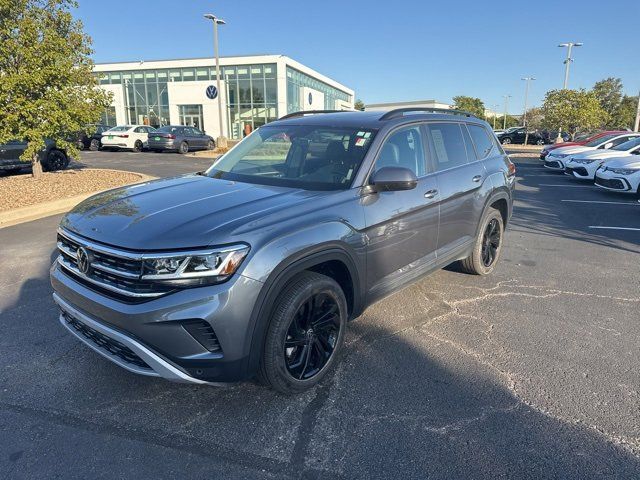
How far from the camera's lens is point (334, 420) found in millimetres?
2826

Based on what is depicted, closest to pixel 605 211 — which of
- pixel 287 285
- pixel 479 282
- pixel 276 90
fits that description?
pixel 479 282

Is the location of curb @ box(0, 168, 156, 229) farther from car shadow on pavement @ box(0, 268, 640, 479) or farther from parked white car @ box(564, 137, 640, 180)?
parked white car @ box(564, 137, 640, 180)

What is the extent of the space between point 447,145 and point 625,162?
9.36m

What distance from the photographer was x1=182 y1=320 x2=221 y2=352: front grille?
97.7 inches

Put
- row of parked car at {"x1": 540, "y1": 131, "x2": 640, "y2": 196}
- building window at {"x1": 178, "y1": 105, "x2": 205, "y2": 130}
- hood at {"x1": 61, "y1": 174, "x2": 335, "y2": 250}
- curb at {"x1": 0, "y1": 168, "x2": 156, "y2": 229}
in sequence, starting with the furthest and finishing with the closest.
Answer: building window at {"x1": 178, "y1": 105, "x2": 205, "y2": 130}
row of parked car at {"x1": 540, "y1": 131, "x2": 640, "y2": 196}
curb at {"x1": 0, "y1": 168, "x2": 156, "y2": 229}
hood at {"x1": 61, "y1": 174, "x2": 335, "y2": 250}

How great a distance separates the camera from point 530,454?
2537mm

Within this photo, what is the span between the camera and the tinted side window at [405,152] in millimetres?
3705

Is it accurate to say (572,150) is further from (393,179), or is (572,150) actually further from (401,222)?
(393,179)

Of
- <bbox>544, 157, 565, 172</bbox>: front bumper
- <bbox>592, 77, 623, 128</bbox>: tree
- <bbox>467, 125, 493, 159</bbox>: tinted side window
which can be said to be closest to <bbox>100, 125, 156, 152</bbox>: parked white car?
<bbox>544, 157, 565, 172</bbox>: front bumper

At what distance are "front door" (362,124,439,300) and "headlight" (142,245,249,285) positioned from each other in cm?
119

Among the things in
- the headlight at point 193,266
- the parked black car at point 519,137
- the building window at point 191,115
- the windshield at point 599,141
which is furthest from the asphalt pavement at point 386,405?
the parked black car at point 519,137

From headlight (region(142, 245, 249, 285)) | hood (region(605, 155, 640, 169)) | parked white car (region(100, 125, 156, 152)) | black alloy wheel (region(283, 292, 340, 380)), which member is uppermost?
parked white car (region(100, 125, 156, 152))

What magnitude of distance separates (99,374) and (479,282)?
3967 millimetres

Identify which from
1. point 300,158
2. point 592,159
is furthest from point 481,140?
point 592,159
